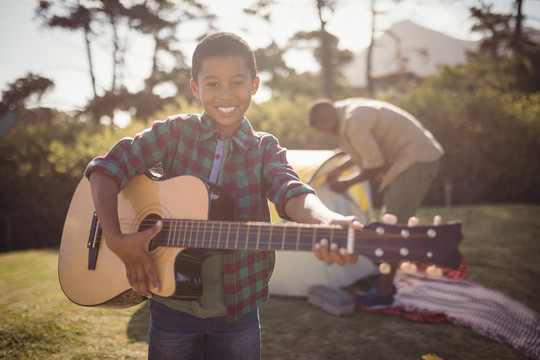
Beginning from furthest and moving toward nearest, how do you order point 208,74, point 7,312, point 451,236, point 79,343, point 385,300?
point 385,300 < point 7,312 < point 79,343 < point 208,74 < point 451,236

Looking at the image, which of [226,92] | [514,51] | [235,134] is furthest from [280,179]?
[514,51]

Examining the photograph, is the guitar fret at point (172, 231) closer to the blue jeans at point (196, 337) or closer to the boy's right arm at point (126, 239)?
the boy's right arm at point (126, 239)

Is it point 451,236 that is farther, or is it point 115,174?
point 115,174

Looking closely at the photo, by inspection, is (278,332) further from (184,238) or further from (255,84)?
(255,84)

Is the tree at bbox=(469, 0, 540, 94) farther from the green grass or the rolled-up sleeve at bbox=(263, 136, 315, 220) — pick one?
the rolled-up sleeve at bbox=(263, 136, 315, 220)

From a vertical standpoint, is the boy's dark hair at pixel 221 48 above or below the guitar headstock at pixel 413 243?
above

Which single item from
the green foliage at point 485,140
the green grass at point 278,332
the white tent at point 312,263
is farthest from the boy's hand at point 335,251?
the green foliage at point 485,140

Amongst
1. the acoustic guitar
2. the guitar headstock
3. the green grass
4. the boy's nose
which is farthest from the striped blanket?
the boy's nose

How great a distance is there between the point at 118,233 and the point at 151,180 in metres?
0.34

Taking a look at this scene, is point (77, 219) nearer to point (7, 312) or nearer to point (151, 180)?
point (151, 180)

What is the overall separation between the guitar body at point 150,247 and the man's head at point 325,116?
10.8 feet

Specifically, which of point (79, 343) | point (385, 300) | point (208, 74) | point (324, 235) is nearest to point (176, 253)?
point (324, 235)

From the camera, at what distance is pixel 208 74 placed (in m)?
1.79

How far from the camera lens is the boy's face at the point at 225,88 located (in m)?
1.78
